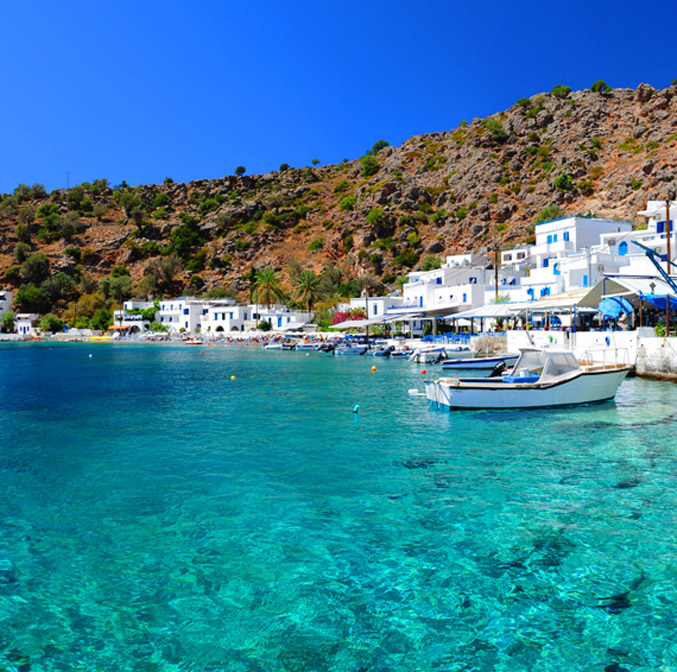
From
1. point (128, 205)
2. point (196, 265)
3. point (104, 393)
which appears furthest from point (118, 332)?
point (104, 393)

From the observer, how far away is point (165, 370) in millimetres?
43938

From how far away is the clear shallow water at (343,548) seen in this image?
5.87m

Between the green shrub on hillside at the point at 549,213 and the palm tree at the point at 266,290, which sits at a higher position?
the green shrub on hillside at the point at 549,213

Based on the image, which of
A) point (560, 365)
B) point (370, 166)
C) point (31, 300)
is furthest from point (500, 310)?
Answer: point (370, 166)

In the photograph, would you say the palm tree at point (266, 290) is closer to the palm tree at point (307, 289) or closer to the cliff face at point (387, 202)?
the palm tree at point (307, 289)

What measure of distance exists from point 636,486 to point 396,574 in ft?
21.1

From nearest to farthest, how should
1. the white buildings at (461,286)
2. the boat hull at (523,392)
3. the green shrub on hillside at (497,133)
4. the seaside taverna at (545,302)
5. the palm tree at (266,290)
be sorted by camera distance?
the boat hull at (523,392)
the seaside taverna at (545,302)
the white buildings at (461,286)
the palm tree at (266,290)
the green shrub on hillside at (497,133)

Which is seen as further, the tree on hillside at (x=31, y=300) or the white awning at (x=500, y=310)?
the tree on hillside at (x=31, y=300)

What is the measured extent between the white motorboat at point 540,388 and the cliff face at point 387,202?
72.6 meters

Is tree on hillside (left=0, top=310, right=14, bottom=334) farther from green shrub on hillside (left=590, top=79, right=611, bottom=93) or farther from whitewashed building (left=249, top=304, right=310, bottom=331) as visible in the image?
green shrub on hillside (left=590, top=79, right=611, bottom=93)

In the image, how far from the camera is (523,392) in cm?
1983

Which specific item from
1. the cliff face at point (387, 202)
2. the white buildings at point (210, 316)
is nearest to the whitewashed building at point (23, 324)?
the cliff face at point (387, 202)

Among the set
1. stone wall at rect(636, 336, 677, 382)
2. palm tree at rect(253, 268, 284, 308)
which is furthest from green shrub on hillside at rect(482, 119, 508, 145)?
stone wall at rect(636, 336, 677, 382)

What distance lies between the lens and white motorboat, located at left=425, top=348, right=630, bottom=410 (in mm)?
19828
